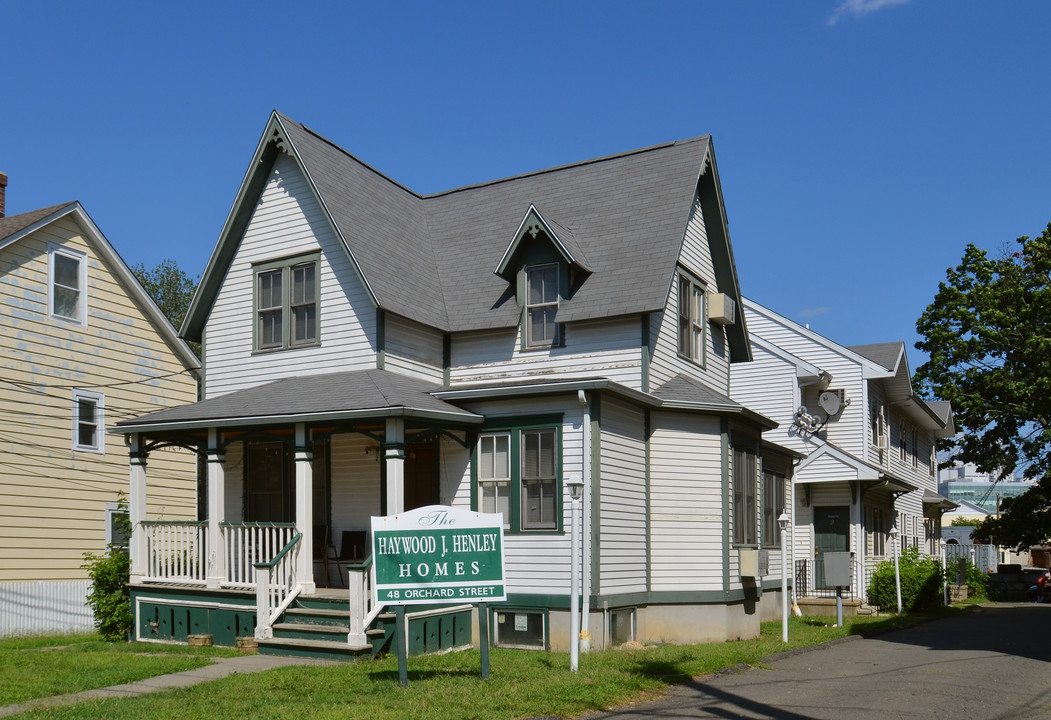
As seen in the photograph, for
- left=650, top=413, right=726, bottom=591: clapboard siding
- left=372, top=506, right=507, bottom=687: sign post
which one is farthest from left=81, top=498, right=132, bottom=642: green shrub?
left=650, top=413, right=726, bottom=591: clapboard siding

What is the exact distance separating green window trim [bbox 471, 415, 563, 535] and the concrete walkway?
150 inches

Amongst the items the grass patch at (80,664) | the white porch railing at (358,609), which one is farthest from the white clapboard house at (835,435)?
the grass patch at (80,664)

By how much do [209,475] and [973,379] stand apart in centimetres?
3128

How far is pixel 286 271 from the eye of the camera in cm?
1959

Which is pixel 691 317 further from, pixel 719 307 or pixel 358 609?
pixel 358 609

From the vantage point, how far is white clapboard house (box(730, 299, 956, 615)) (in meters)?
27.4

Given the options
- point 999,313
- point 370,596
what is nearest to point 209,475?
point 370,596

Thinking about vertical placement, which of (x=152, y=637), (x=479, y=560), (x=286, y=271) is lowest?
(x=152, y=637)

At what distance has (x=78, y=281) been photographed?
23.6m

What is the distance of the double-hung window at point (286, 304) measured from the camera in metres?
19.3

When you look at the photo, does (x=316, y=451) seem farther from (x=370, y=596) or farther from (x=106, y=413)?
(x=106, y=413)

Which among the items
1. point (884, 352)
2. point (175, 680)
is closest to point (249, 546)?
point (175, 680)

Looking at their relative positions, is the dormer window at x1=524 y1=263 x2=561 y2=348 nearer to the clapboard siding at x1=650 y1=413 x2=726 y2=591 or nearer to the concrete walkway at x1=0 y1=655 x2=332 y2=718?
the clapboard siding at x1=650 y1=413 x2=726 y2=591

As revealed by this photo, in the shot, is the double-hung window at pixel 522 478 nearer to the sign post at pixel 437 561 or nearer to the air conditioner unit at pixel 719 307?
the sign post at pixel 437 561
